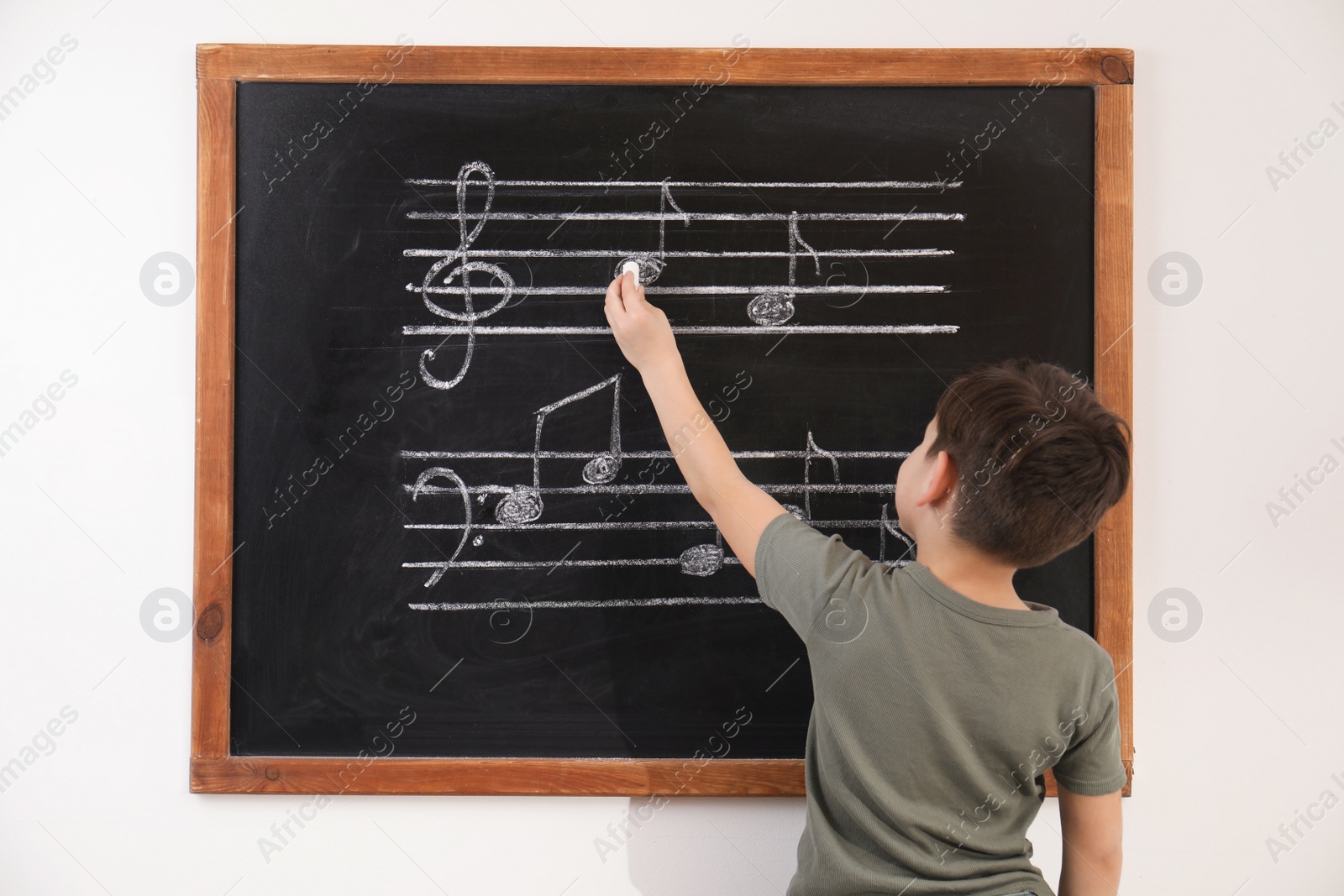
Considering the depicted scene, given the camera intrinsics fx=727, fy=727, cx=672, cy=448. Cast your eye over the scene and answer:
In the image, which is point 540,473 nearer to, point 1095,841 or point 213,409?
point 213,409

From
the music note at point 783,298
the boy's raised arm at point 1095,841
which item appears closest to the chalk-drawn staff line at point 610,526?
the music note at point 783,298

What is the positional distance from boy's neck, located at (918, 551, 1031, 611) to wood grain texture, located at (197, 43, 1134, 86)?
74 centimetres

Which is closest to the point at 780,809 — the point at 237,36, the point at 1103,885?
the point at 1103,885

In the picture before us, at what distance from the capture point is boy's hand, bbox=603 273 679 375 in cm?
100

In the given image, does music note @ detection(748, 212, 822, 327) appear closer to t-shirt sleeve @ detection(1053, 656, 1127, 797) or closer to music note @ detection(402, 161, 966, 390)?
music note @ detection(402, 161, 966, 390)

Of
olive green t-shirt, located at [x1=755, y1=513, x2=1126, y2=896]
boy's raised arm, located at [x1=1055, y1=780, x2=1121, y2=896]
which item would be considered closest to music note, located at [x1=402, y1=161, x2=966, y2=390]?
olive green t-shirt, located at [x1=755, y1=513, x2=1126, y2=896]

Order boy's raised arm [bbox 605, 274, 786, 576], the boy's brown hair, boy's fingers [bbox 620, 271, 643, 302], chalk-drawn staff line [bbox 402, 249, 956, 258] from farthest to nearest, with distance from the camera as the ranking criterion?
chalk-drawn staff line [bbox 402, 249, 956, 258], boy's fingers [bbox 620, 271, 643, 302], boy's raised arm [bbox 605, 274, 786, 576], the boy's brown hair

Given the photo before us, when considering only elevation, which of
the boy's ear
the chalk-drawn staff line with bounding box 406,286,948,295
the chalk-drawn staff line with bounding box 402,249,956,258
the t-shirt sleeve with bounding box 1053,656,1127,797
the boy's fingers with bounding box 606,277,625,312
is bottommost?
the t-shirt sleeve with bounding box 1053,656,1127,797

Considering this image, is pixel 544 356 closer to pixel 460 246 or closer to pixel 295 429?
pixel 460 246

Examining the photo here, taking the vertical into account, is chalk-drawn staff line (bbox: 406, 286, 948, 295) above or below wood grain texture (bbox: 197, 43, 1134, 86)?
below

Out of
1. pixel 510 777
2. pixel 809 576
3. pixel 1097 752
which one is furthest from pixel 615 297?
pixel 1097 752

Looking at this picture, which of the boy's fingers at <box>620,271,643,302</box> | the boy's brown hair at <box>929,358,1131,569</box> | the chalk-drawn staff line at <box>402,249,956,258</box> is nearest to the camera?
the boy's brown hair at <box>929,358,1131,569</box>

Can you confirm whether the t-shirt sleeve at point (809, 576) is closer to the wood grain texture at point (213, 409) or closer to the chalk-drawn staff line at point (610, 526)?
the chalk-drawn staff line at point (610, 526)

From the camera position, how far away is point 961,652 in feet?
2.67
